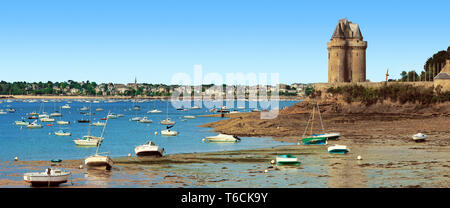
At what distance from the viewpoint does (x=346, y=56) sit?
126m

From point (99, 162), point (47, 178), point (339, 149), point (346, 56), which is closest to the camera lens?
point (47, 178)

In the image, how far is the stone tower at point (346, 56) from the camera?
126 meters

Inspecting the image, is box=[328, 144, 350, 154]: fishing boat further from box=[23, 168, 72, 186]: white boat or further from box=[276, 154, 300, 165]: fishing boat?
box=[23, 168, 72, 186]: white boat

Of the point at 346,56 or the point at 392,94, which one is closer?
the point at 392,94

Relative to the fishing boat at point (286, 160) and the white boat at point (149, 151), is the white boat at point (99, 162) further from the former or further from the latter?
the fishing boat at point (286, 160)

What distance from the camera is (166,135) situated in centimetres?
8262

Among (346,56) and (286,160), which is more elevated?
(346,56)

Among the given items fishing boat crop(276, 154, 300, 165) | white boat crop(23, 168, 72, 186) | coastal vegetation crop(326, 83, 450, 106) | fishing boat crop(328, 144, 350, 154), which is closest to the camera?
white boat crop(23, 168, 72, 186)

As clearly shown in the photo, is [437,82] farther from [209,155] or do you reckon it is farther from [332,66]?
[209,155]

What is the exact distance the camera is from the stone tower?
125562 millimetres

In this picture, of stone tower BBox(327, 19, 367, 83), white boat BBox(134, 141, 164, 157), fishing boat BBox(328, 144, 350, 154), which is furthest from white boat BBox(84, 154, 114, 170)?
stone tower BBox(327, 19, 367, 83)

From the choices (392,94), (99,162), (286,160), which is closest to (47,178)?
(99,162)

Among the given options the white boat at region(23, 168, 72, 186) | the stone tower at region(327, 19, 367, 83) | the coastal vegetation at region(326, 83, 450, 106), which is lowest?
the white boat at region(23, 168, 72, 186)

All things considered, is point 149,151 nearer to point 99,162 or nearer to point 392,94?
point 99,162
